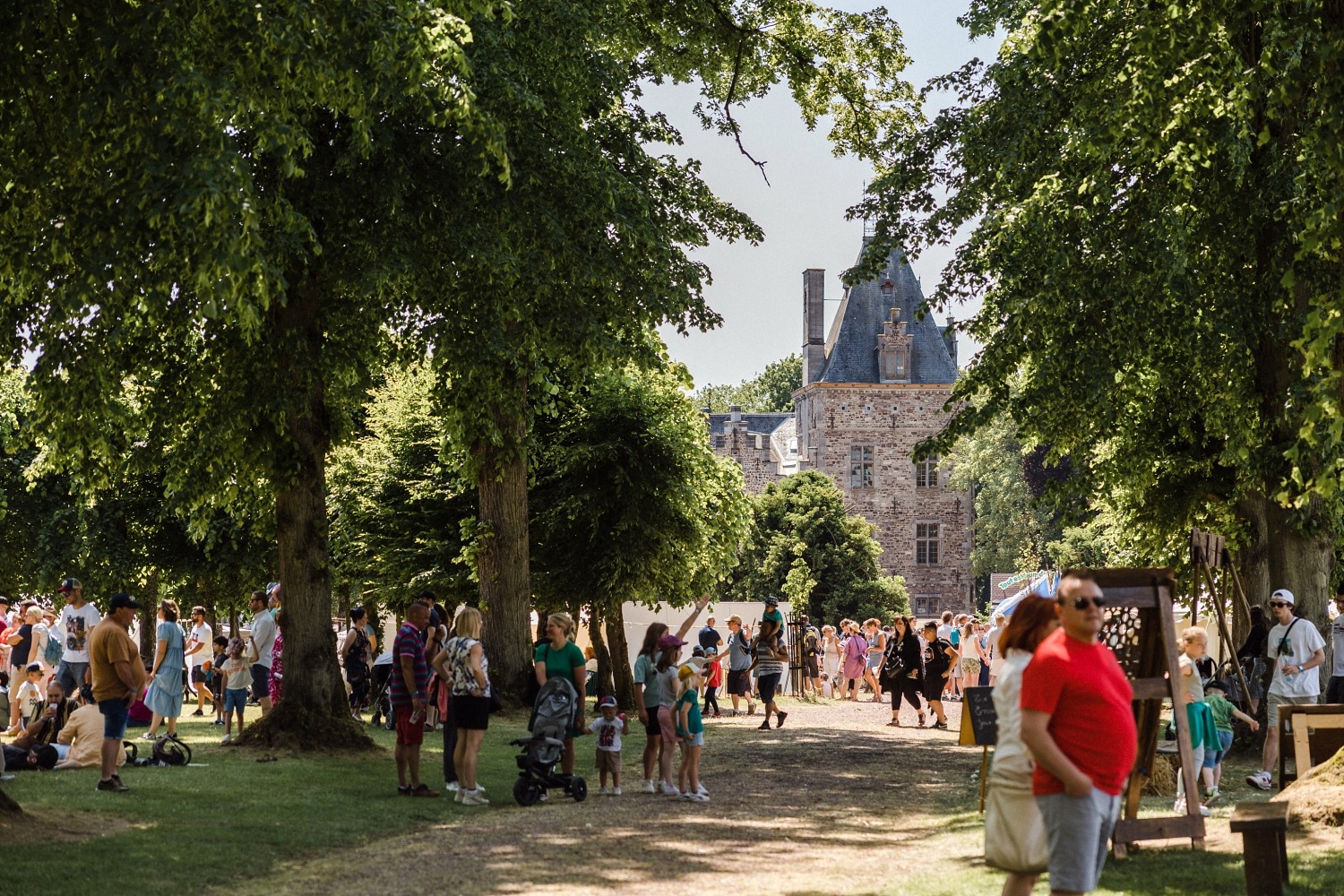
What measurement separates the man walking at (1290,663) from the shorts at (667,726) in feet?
18.3

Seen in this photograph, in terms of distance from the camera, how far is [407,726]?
1389 cm

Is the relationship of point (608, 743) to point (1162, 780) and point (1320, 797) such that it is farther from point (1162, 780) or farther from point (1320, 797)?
point (1320, 797)

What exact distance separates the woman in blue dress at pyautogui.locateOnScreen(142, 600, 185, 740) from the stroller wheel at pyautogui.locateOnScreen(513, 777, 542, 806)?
6.32m

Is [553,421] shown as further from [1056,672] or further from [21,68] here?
[1056,672]

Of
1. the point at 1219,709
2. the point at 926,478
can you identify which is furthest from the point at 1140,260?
the point at 926,478

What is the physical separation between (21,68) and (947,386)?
83.2m

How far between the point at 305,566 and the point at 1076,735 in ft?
41.6

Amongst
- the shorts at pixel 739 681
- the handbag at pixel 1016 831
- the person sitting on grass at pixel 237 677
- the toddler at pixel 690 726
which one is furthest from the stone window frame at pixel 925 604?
the handbag at pixel 1016 831

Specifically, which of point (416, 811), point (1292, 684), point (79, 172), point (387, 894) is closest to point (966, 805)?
point (1292, 684)

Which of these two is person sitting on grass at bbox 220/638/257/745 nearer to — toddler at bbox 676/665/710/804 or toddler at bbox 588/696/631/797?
toddler at bbox 588/696/631/797

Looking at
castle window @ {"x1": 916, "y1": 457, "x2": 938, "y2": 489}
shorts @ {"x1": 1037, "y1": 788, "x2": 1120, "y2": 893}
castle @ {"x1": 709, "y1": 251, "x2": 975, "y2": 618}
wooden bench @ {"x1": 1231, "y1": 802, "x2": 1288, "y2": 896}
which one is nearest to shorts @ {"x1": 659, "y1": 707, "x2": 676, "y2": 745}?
wooden bench @ {"x1": 1231, "y1": 802, "x2": 1288, "y2": 896}

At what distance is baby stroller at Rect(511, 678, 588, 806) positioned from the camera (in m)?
13.4

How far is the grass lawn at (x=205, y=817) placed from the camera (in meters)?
9.56

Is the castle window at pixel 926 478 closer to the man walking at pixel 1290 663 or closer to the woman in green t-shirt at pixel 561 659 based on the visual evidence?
the man walking at pixel 1290 663
